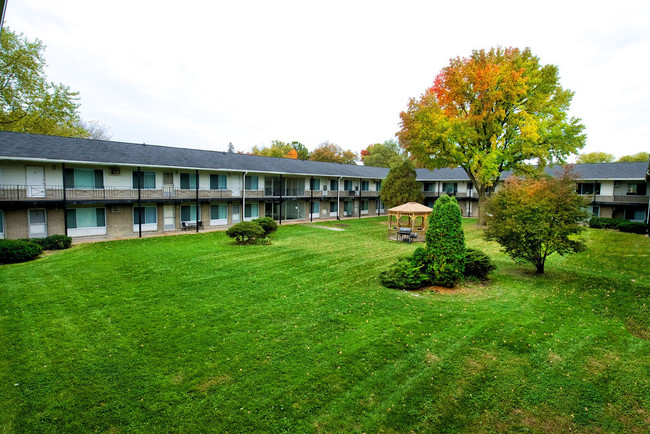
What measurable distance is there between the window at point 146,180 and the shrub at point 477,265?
2144 cm

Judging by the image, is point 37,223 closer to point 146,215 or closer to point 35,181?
point 35,181

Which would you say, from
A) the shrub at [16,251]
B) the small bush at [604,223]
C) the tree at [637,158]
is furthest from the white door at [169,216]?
the tree at [637,158]

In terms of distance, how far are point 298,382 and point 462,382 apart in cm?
286

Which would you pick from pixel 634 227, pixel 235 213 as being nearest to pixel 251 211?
pixel 235 213

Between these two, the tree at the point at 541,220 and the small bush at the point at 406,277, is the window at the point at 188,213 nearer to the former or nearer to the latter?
the small bush at the point at 406,277

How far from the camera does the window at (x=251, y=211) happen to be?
29384mm

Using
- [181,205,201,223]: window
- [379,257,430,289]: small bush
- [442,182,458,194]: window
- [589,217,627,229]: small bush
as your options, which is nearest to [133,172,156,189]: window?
[181,205,201,223]: window

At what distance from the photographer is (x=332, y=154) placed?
65.8 meters

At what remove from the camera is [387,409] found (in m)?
5.13

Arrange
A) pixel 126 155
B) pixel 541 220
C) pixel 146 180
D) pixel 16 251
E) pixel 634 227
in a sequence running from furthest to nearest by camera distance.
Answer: pixel 634 227 → pixel 146 180 → pixel 126 155 → pixel 16 251 → pixel 541 220

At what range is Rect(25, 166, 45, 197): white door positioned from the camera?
19000 millimetres

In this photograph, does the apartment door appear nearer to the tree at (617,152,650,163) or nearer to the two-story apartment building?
the two-story apartment building

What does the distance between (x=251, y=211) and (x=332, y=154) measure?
38.7 meters

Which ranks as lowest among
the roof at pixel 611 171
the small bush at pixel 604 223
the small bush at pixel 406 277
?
the small bush at pixel 406 277
